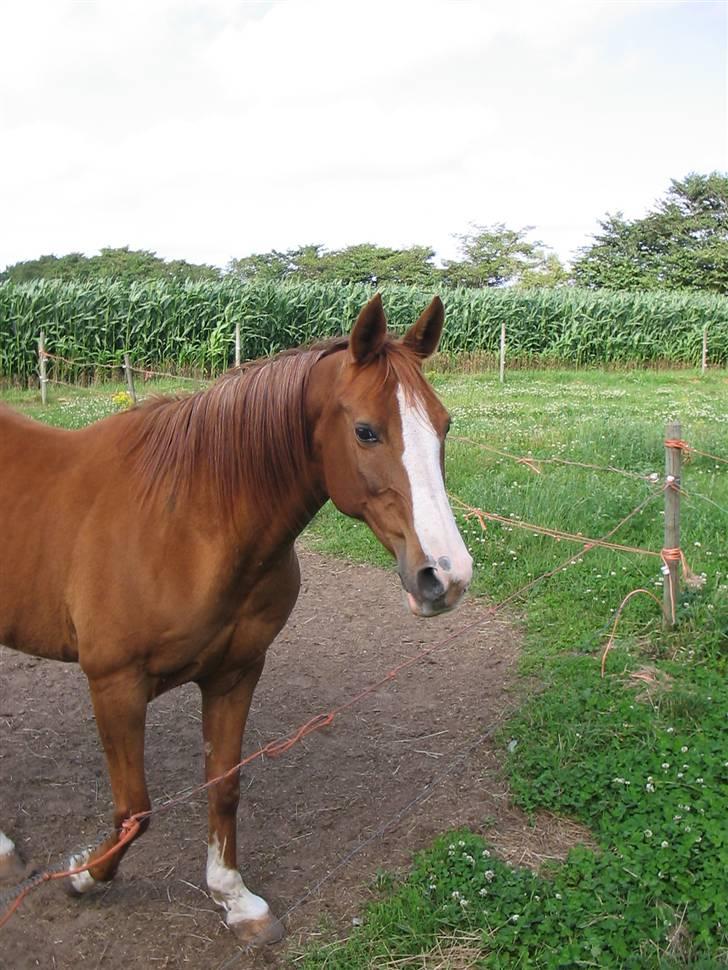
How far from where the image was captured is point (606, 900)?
255 centimetres

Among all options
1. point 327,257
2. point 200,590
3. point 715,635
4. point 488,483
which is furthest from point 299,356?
point 327,257

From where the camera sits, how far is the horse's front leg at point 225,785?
268 centimetres

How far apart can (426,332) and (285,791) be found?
2.22 metres

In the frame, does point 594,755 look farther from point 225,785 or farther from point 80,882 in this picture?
point 80,882

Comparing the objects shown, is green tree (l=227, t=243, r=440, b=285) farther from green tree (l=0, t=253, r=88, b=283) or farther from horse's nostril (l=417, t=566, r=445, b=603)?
horse's nostril (l=417, t=566, r=445, b=603)

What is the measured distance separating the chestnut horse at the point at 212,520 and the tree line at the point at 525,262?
1534 inches

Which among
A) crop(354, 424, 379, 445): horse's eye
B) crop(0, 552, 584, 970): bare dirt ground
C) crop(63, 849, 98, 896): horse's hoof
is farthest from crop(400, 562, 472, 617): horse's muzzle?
crop(63, 849, 98, 896): horse's hoof

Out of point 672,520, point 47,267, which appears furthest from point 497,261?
point 672,520

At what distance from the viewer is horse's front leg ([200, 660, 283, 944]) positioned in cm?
268

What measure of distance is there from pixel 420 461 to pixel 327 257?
53195 mm

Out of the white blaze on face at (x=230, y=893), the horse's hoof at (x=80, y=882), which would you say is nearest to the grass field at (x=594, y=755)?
the white blaze on face at (x=230, y=893)

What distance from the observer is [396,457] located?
6.70 feet

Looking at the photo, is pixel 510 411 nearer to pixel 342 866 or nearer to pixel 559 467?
pixel 559 467

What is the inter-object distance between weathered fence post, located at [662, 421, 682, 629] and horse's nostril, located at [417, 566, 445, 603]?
2894mm
